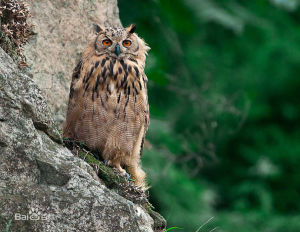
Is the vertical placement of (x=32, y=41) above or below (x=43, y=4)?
below

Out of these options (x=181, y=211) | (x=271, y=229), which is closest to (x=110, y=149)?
(x=181, y=211)

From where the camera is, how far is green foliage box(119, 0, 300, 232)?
814 centimetres

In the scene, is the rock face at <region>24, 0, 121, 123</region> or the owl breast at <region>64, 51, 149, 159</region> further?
the rock face at <region>24, 0, 121, 123</region>

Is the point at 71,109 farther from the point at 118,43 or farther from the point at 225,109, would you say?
the point at 225,109

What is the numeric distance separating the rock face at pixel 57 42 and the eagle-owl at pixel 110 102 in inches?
13.9

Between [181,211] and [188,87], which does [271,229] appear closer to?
[181,211]

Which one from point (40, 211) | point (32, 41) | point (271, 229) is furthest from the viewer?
point (271, 229)

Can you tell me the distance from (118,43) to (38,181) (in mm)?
1722

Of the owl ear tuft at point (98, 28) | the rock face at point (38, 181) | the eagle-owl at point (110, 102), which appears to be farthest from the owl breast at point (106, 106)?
the rock face at point (38, 181)

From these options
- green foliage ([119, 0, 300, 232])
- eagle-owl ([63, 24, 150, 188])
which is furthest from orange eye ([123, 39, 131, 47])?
green foliage ([119, 0, 300, 232])

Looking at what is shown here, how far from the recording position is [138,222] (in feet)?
11.8

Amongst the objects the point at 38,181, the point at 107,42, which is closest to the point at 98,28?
the point at 107,42

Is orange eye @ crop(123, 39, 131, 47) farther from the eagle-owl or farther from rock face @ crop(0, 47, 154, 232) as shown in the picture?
rock face @ crop(0, 47, 154, 232)

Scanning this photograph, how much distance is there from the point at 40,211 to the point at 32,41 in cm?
221
